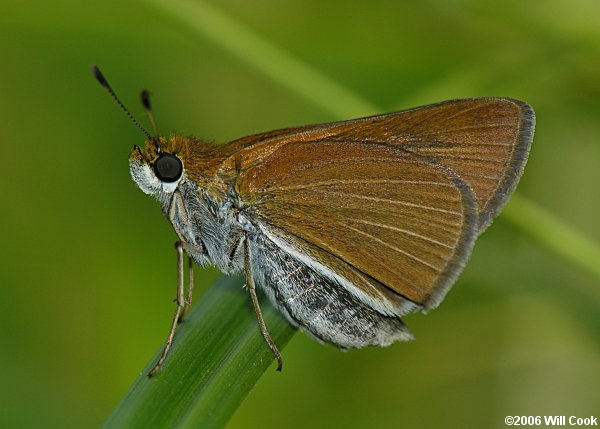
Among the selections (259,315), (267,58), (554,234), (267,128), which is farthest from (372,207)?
(267,128)

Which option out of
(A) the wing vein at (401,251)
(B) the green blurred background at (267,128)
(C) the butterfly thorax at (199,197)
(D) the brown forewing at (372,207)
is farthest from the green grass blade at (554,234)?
(C) the butterfly thorax at (199,197)

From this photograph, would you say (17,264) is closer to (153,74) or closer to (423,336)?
(153,74)

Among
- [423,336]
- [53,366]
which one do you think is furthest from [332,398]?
[53,366]

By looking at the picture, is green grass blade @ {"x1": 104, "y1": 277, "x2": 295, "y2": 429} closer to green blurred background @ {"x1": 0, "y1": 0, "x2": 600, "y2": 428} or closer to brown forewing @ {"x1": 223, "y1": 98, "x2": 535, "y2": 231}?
green blurred background @ {"x1": 0, "y1": 0, "x2": 600, "y2": 428}

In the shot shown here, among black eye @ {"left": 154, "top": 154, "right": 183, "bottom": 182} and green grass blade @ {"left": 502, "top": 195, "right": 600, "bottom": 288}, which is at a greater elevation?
green grass blade @ {"left": 502, "top": 195, "right": 600, "bottom": 288}

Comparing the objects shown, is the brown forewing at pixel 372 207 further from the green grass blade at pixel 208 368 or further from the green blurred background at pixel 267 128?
the green blurred background at pixel 267 128

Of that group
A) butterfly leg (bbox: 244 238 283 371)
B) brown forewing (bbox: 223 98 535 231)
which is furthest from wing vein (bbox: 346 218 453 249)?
butterfly leg (bbox: 244 238 283 371)
